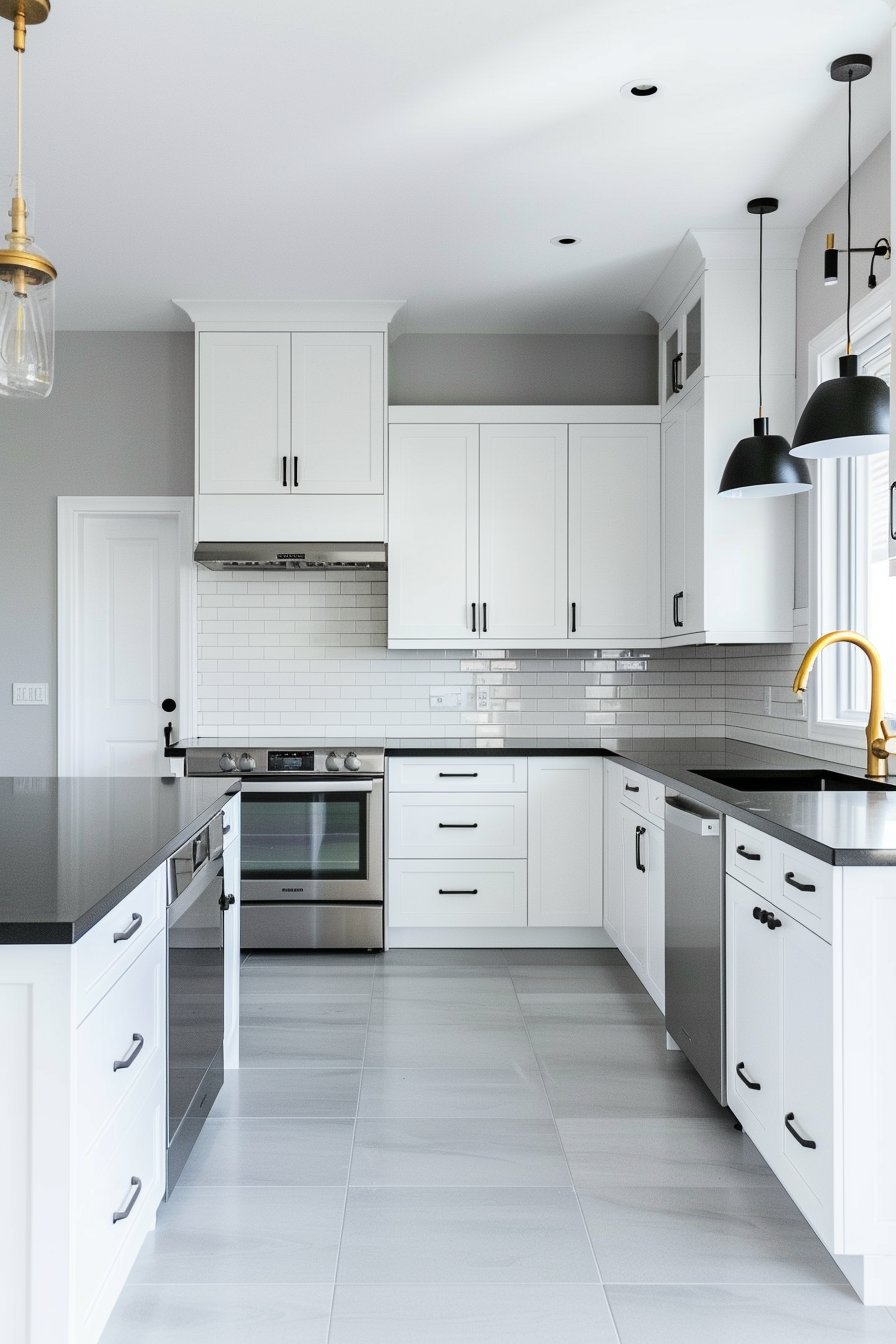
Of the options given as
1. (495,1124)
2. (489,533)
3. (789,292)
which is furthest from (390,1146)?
(789,292)

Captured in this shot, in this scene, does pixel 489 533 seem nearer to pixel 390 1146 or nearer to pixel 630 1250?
pixel 390 1146

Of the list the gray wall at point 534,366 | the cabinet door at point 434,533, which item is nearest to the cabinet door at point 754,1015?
the cabinet door at point 434,533

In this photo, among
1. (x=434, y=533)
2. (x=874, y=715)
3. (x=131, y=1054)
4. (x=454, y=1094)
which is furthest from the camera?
(x=434, y=533)

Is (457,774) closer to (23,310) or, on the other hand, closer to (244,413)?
(244,413)

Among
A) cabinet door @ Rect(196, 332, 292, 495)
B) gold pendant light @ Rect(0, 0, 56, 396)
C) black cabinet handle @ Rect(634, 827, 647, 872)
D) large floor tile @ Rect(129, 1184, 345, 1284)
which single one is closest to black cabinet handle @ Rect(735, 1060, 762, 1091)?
large floor tile @ Rect(129, 1184, 345, 1284)

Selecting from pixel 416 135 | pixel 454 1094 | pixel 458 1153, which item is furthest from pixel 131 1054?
pixel 416 135

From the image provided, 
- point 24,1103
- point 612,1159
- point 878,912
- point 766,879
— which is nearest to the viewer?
point 24,1103

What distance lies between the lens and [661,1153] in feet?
8.45

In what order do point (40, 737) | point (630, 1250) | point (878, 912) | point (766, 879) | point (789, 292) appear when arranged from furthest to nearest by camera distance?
point (40, 737) → point (789, 292) → point (766, 879) → point (630, 1250) → point (878, 912)

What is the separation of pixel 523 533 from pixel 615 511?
421 mm

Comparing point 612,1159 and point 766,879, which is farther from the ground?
point 766,879

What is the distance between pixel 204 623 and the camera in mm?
4844

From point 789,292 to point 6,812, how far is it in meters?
3.21

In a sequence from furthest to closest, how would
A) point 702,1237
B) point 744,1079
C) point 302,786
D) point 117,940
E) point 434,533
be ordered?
1. point 434,533
2. point 302,786
3. point 744,1079
4. point 702,1237
5. point 117,940
